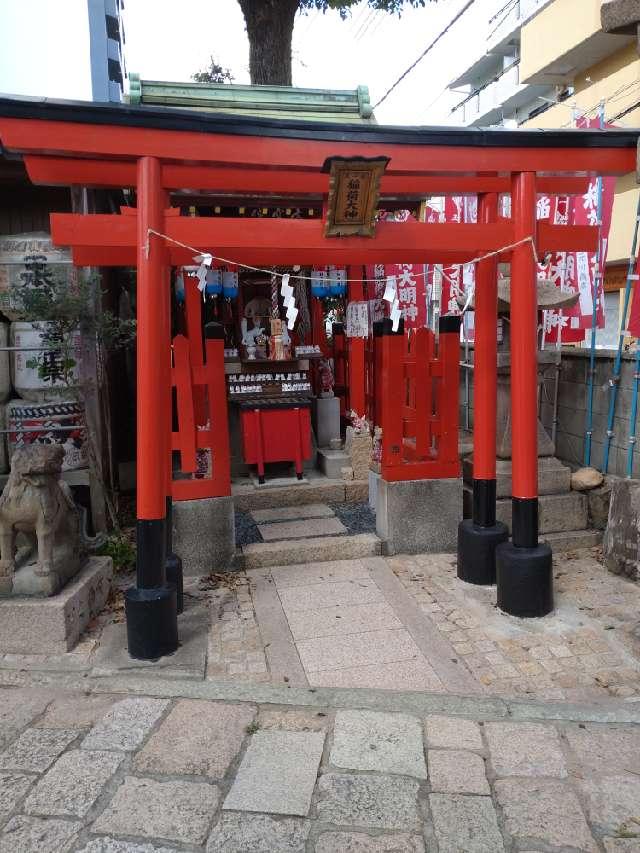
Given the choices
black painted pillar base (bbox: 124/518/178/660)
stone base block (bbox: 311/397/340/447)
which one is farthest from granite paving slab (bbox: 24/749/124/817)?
stone base block (bbox: 311/397/340/447)

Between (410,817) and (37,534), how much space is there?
3134 mm

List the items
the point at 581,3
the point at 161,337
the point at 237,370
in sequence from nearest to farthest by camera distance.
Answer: the point at 161,337, the point at 237,370, the point at 581,3

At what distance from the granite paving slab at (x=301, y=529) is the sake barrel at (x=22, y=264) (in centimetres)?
327

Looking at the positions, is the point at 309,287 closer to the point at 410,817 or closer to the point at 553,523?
the point at 553,523

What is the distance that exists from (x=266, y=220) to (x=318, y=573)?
3.31 metres

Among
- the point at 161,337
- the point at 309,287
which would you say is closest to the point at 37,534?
the point at 161,337

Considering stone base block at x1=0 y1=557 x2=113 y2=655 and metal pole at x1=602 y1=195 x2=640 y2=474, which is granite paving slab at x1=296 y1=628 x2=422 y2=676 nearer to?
stone base block at x1=0 y1=557 x2=113 y2=655

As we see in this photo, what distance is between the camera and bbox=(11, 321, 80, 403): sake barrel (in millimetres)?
6070

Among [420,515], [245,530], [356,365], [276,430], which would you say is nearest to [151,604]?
[245,530]

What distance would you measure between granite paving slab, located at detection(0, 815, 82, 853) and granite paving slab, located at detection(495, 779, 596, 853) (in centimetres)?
193

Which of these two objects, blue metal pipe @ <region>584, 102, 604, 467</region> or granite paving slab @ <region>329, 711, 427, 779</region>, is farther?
blue metal pipe @ <region>584, 102, 604, 467</region>

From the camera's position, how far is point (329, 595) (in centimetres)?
562

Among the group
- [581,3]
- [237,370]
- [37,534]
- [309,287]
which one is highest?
[581,3]

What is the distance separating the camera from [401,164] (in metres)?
4.67
